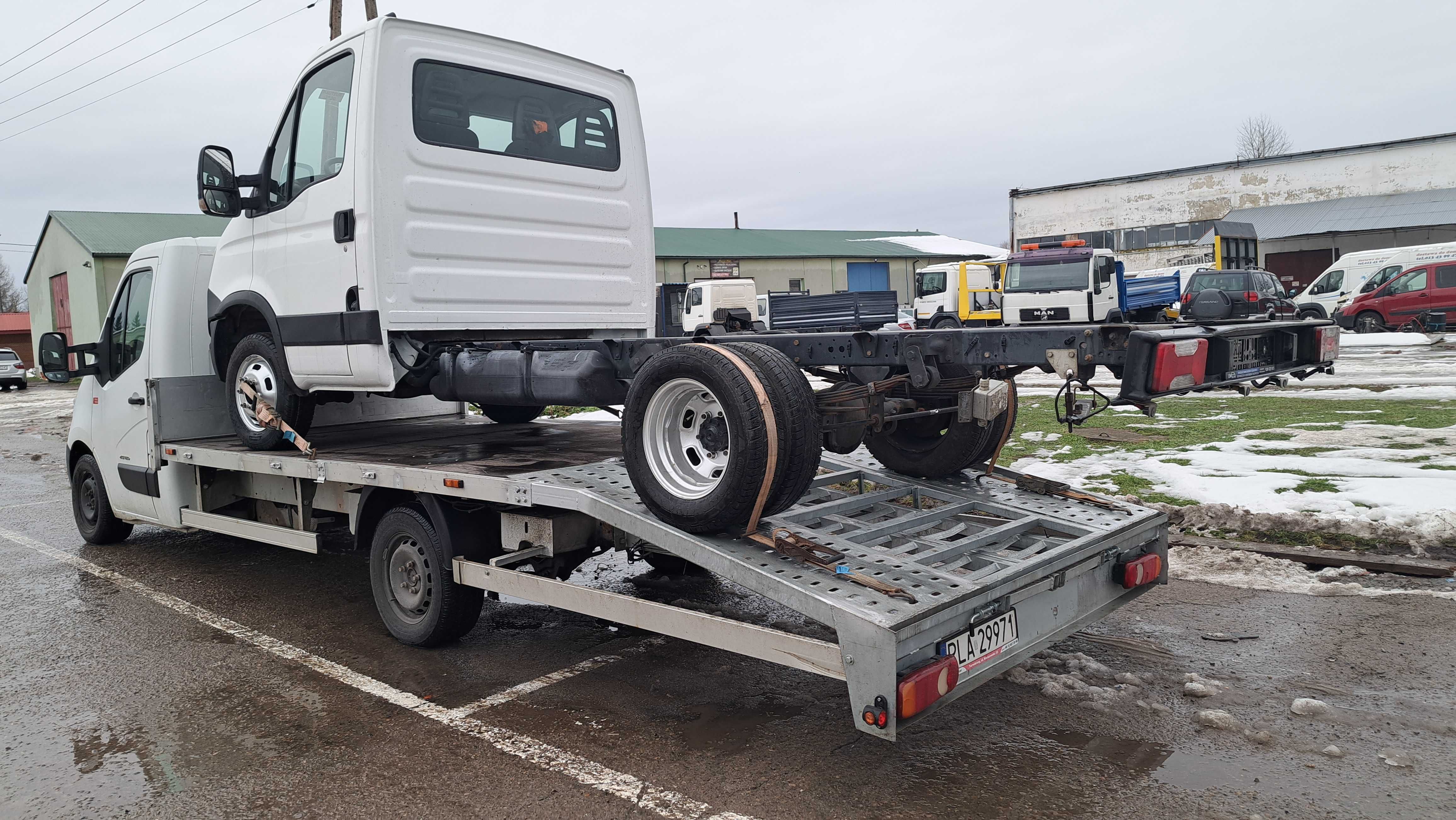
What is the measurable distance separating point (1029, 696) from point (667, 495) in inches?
71.6

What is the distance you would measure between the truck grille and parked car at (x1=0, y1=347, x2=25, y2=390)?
3351cm

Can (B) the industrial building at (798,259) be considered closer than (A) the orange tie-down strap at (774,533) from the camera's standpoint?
No

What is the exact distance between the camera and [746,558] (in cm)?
360

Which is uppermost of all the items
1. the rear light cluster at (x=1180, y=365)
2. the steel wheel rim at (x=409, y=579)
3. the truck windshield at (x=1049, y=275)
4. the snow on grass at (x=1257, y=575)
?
the truck windshield at (x=1049, y=275)

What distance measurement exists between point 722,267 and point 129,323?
35.5 m

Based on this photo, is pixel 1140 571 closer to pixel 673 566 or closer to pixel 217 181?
pixel 673 566

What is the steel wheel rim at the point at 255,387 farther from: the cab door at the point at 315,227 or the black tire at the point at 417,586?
the black tire at the point at 417,586

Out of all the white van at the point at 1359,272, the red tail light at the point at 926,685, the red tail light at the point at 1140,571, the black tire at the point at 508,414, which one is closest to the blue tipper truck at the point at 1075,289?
→ the white van at the point at 1359,272

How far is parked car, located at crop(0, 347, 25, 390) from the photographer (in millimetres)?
34250

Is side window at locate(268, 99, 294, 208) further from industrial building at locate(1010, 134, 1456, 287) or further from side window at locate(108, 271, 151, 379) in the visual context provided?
industrial building at locate(1010, 134, 1456, 287)

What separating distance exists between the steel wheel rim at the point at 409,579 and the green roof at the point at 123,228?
37.4 meters

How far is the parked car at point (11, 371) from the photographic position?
34250 mm

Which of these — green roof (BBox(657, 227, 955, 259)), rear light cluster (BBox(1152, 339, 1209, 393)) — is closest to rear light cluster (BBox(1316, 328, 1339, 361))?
rear light cluster (BBox(1152, 339, 1209, 393))

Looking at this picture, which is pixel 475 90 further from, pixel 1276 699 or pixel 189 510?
pixel 1276 699
